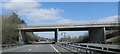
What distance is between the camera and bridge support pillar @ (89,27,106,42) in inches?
4120

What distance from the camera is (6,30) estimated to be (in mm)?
73750

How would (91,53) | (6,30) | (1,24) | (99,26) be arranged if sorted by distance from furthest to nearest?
(99,26), (6,30), (1,24), (91,53)

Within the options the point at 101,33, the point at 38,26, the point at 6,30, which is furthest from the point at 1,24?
the point at 101,33

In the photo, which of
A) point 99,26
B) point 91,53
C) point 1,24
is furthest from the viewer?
point 99,26

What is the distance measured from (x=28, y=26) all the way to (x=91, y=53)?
84127mm

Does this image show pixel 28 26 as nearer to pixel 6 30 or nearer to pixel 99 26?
pixel 99 26

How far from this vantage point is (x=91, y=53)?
23.9 meters

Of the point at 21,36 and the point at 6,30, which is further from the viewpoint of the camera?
the point at 21,36

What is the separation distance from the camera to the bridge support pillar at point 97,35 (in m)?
105

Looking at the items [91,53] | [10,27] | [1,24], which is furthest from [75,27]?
[91,53]

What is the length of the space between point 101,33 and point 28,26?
2542 centimetres

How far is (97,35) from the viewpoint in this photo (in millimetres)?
107688

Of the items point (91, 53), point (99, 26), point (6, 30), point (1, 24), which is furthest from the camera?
point (99, 26)

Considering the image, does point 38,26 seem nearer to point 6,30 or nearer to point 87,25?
point 87,25
